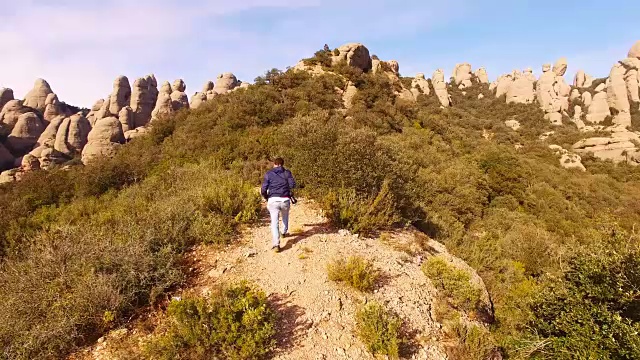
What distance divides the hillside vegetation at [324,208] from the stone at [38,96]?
1838 inches

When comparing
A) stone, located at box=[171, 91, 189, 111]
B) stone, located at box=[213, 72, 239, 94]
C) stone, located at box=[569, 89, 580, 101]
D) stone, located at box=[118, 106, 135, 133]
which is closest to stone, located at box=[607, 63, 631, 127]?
stone, located at box=[569, 89, 580, 101]

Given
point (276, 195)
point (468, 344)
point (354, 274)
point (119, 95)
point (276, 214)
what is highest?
point (119, 95)

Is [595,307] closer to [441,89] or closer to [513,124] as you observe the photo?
[513,124]

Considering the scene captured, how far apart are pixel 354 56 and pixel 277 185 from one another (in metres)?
23.9

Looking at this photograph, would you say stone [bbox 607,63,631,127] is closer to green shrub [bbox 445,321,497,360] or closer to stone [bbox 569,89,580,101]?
stone [bbox 569,89,580,101]

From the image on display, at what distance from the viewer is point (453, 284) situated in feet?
20.8

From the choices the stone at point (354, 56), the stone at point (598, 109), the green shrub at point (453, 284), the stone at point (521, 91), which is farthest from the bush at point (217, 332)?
the stone at point (598, 109)

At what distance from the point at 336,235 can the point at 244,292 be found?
324 centimetres

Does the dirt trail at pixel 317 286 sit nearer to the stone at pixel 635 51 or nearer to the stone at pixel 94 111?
the stone at pixel 94 111

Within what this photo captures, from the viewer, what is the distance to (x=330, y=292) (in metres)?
5.50

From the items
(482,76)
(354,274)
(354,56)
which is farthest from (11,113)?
(482,76)

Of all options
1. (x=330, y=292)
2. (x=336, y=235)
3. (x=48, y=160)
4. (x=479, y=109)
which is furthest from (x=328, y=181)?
(x=479, y=109)

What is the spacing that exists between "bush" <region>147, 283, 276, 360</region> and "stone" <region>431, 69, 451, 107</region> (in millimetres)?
51502

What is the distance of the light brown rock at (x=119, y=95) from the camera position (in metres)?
48.7
